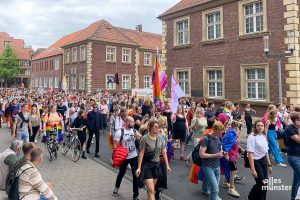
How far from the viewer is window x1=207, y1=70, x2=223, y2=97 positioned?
59.7 ft

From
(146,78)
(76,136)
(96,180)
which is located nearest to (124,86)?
(146,78)

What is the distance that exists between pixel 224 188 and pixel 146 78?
34989mm

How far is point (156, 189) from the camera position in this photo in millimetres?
5477

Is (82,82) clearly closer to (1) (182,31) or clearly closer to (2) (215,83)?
(1) (182,31)

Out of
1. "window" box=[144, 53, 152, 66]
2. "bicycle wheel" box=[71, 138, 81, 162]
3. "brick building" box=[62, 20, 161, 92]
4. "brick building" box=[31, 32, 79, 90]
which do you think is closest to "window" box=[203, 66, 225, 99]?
"bicycle wheel" box=[71, 138, 81, 162]

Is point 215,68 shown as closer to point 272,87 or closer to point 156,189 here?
point 272,87

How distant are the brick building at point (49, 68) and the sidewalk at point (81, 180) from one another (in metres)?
38.7

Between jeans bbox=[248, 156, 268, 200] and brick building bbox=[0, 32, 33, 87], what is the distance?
79345mm

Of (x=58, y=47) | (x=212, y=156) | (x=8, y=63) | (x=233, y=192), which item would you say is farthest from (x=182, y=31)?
(x=8, y=63)

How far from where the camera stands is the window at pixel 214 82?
17911 millimetres

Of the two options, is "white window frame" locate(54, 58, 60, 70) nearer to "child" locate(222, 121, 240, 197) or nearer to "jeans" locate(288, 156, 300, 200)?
"child" locate(222, 121, 240, 197)

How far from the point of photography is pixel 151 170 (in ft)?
16.4

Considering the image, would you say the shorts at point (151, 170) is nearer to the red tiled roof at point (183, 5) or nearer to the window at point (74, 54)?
the red tiled roof at point (183, 5)

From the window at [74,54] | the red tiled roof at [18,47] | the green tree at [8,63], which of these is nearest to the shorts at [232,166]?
the window at [74,54]
